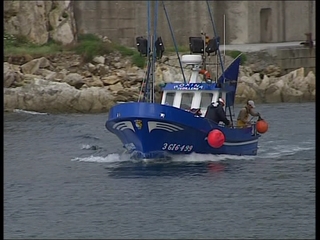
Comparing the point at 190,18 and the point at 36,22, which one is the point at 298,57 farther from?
the point at 36,22

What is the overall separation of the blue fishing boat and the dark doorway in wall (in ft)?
82.7

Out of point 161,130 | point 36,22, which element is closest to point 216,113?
point 161,130

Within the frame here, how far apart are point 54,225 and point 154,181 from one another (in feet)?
14.0

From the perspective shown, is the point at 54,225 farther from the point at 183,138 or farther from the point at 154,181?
the point at 183,138

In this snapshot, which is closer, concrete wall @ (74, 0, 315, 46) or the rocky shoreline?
the rocky shoreline

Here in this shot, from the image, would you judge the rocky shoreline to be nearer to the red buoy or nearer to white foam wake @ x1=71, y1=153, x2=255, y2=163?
white foam wake @ x1=71, y1=153, x2=255, y2=163

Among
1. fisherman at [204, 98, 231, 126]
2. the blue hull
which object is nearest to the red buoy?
the blue hull

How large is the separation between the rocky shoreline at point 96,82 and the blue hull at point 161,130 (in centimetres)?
1587

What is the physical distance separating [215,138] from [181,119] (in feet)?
2.78

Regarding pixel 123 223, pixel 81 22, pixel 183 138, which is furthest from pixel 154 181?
pixel 81 22

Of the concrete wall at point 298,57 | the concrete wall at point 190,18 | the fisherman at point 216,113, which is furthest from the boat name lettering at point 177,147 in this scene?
the concrete wall at point 190,18

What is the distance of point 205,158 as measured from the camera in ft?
68.9

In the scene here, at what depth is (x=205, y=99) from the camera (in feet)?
70.6

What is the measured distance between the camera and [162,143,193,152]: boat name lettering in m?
20.5
